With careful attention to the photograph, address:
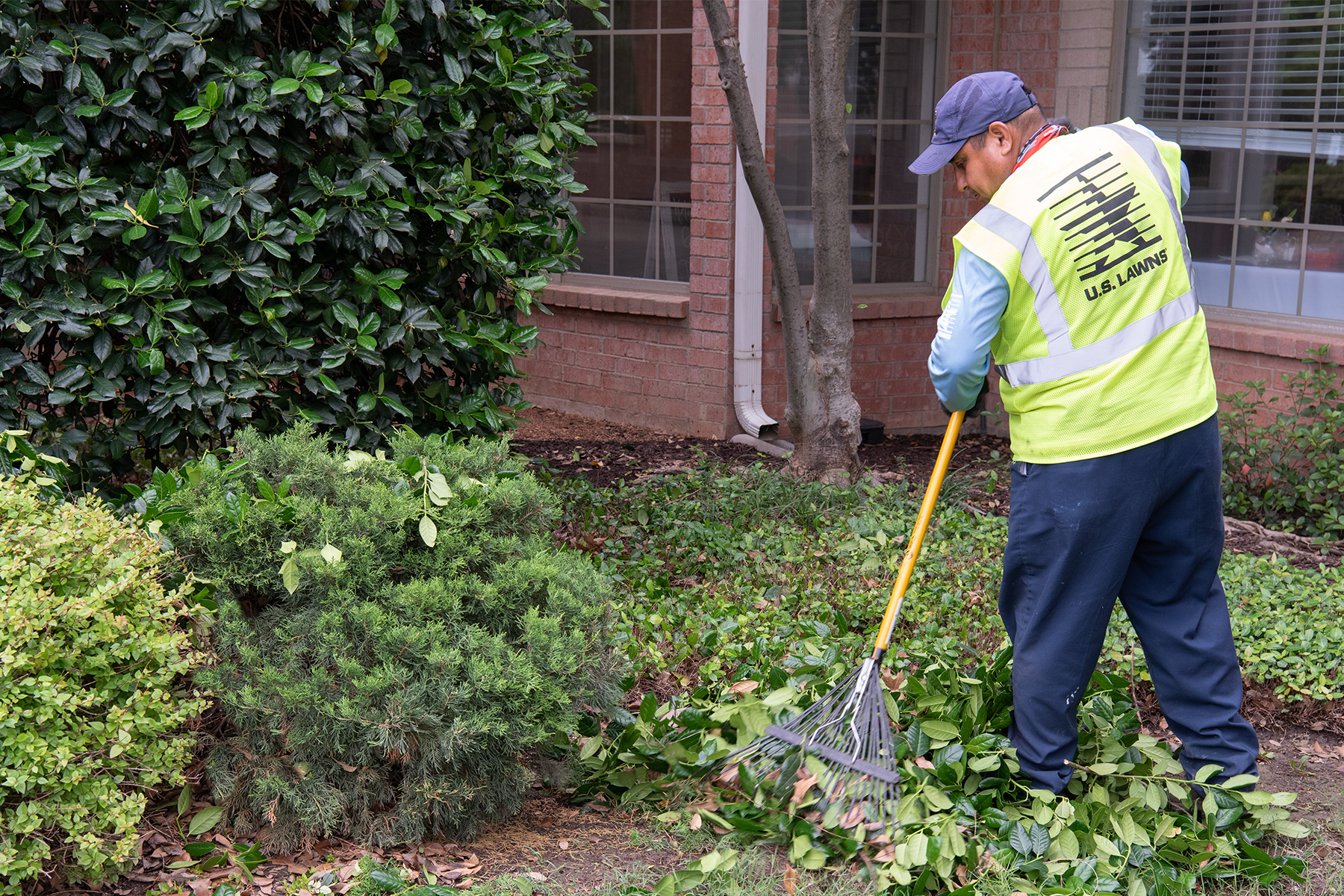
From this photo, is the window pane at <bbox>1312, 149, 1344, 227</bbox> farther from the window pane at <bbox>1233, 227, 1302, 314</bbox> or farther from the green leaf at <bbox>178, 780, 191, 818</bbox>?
the green leaf at <bbox>178, 780, 191, 818</bbox>

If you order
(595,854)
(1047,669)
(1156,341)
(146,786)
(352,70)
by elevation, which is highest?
(352,70)

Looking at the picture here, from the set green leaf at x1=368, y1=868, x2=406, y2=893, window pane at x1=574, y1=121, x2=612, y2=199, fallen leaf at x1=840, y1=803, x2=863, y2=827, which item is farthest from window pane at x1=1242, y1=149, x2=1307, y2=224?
green leaf at x1=368, y1=868, x2=406, y2=893

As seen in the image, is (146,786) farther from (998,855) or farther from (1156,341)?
(1156,341)

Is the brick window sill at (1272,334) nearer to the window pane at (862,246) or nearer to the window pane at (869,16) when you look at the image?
the window pane at (862,246)

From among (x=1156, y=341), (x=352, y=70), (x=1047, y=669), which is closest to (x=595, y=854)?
(x=1047, y=669)

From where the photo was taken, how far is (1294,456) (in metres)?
6.41

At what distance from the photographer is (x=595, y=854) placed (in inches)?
125

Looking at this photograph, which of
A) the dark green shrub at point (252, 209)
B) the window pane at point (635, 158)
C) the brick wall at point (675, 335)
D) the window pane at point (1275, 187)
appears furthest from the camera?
the window pane at point (635, 158)

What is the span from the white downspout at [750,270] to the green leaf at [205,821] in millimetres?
4911

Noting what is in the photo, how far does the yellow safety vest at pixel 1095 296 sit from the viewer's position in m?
2.98

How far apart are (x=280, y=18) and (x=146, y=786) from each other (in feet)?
8.00

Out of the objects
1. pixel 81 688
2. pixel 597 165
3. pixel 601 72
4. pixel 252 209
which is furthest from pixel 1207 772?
pixel 601 72

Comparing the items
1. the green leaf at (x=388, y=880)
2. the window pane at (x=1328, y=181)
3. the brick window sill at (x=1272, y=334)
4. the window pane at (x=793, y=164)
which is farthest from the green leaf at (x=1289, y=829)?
the window pane at (x=793, y=164)

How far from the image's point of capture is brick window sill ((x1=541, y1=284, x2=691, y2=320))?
775 cm
